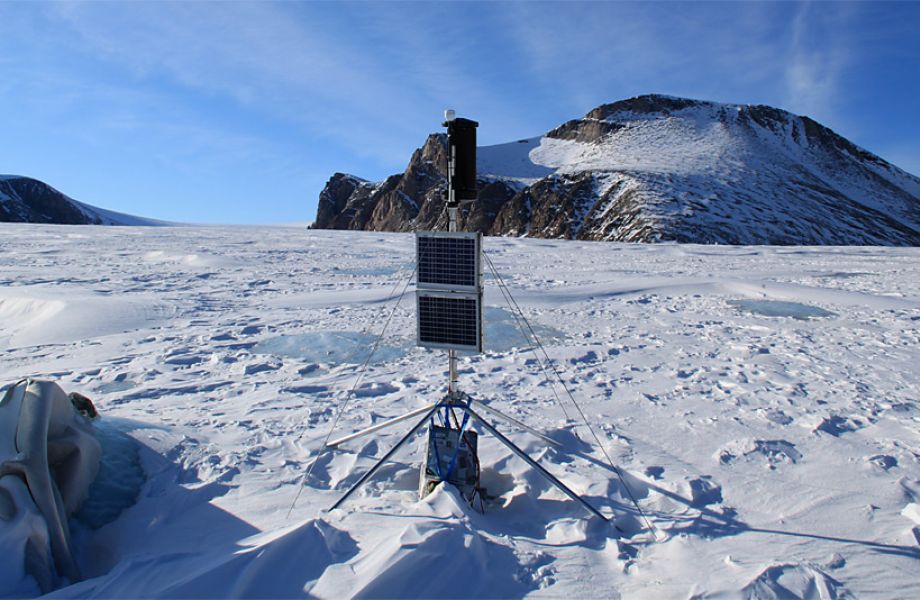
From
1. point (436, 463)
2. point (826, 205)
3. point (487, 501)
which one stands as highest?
point (826, 205)

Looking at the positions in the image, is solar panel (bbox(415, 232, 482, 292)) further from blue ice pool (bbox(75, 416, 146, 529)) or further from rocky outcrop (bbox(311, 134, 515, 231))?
rocky outcrop (bbox(311, 134, 515, 231))

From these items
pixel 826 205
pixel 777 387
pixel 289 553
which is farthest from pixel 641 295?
pixel 826 205

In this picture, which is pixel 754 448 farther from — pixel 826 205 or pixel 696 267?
pixel 826 205

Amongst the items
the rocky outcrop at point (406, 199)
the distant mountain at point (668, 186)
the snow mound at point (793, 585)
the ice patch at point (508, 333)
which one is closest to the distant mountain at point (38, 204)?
the rocky outcrop at point (406, 199)

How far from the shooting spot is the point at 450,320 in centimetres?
442

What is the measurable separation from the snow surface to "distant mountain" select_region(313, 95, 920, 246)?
34.1m

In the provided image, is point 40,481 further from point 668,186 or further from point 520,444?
point 668,186

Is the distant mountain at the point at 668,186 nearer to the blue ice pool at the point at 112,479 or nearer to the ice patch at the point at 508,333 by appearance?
the ice patch at the point at 508,333

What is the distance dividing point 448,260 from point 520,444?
6.76ft

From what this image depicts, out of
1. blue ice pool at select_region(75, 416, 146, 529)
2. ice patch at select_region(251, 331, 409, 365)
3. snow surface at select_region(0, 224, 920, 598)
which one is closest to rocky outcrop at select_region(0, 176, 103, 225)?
snow surface at select_region(0, 224, 920, 598)

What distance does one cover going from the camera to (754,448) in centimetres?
527

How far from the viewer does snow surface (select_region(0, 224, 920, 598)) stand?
3.32m

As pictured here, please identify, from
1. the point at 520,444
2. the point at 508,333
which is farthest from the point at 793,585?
the point at 508,333

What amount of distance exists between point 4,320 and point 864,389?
526 inches
